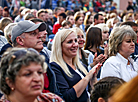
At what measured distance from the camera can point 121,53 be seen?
3555mm

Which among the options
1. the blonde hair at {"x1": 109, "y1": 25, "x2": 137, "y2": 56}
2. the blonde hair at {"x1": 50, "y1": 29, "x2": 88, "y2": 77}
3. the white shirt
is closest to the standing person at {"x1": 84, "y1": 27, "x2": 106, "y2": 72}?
the blonde hair at {"x1": 109, "y1": 25, "x2": 137, "y2": 56}

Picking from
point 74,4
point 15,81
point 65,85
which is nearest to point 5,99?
point 15,81

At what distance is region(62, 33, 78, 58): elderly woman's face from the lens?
10.3 ft

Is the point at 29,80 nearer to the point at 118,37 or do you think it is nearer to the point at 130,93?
the point at 130,93

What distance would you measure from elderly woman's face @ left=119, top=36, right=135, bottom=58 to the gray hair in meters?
1.91

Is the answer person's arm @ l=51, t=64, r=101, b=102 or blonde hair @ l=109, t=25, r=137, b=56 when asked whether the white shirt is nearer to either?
blonde hair @ l=109, t=25, r=137, b=56

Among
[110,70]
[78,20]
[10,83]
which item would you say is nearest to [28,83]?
[10,83]

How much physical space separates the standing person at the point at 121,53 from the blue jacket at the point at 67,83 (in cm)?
55

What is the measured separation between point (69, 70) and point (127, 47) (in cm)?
104

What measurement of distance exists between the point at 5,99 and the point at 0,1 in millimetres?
11518

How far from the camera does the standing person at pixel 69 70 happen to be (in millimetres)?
2783

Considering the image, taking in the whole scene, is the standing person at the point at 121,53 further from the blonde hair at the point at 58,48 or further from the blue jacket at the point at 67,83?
the blue jacket at the point at 67,83

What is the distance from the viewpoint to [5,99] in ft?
6.30

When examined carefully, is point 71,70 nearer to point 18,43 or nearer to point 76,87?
point 76,87
